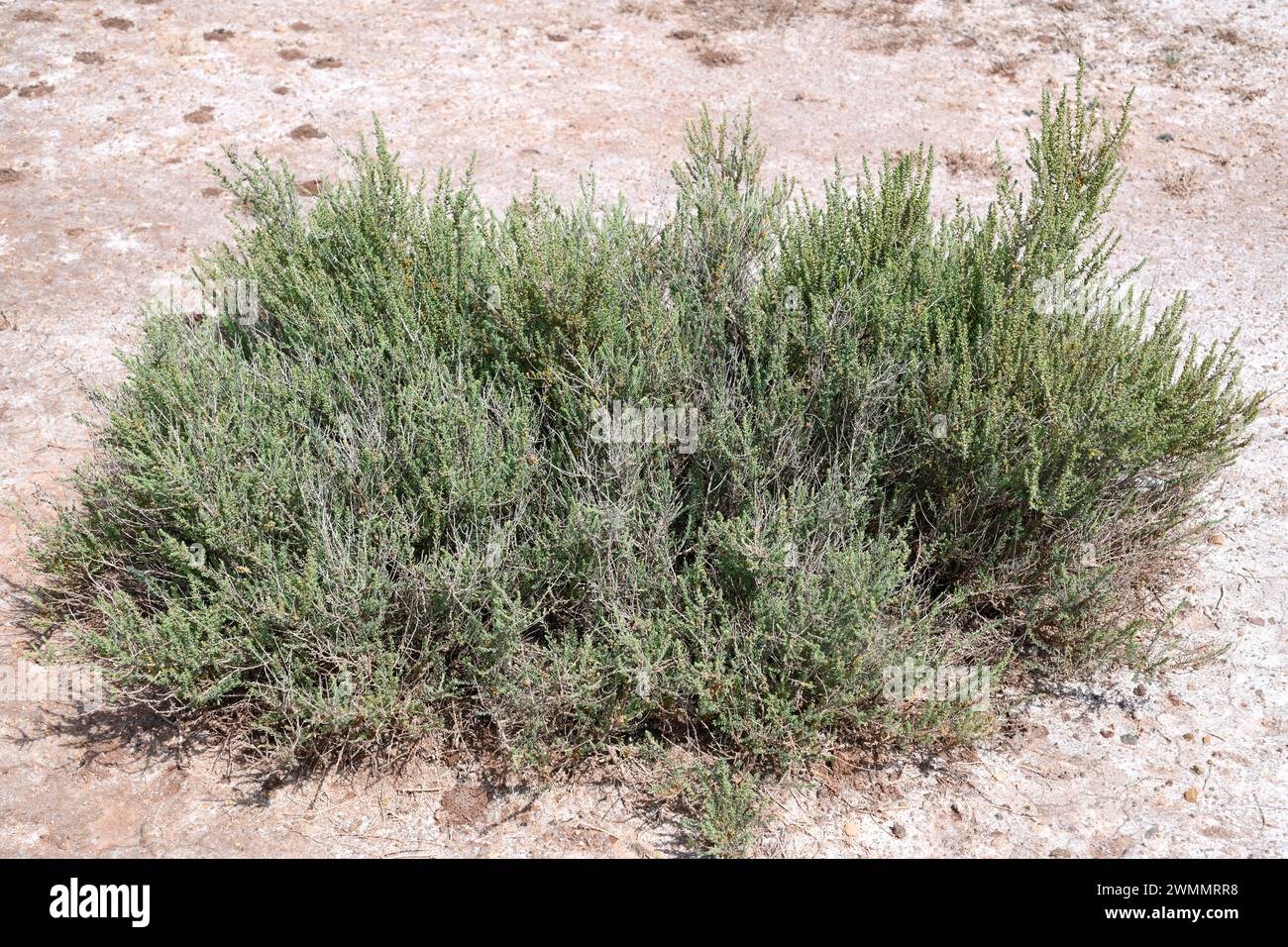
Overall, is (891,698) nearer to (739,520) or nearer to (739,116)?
(739,520)

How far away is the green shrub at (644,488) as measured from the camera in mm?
3250

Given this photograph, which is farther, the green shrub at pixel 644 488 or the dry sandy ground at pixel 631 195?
the green shrub at pixel 644 488

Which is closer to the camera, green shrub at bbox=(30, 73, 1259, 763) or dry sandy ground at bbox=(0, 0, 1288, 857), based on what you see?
dry sandy ground at bbox=(0, 0, 1288, 857)

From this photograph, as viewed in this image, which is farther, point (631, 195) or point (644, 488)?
point (631, 195)

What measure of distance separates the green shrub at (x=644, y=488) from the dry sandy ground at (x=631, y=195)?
24cm

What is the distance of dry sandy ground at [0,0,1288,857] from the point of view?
3143 mm

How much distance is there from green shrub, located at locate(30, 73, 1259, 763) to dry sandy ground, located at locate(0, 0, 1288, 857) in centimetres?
24

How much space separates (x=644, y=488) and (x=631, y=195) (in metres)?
3.27

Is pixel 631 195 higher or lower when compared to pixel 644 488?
higher

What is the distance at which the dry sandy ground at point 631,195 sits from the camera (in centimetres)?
314

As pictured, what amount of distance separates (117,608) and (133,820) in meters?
0.73

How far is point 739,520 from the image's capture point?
10.9 feet

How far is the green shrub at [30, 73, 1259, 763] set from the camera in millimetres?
3250

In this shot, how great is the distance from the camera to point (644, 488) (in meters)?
3.60
